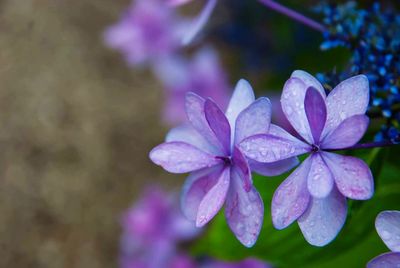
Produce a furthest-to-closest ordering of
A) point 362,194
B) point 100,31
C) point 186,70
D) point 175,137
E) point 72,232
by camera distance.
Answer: point 100,31
point 72,232
point 186,70
point 175,137
point 362,194

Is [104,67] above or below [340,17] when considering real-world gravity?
above

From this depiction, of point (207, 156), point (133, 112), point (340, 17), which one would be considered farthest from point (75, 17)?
point (207, 156)

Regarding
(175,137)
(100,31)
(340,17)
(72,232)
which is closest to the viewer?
(175,137)

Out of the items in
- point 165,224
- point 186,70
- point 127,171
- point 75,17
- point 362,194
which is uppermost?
point 75,17

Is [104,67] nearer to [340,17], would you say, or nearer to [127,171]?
[127,171]

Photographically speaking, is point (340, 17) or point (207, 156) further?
point (340, 17)

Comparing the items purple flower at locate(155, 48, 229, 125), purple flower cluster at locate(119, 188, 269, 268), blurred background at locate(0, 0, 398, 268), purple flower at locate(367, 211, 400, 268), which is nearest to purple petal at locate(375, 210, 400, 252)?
purple flower at locate(367, 211, 400, 268)

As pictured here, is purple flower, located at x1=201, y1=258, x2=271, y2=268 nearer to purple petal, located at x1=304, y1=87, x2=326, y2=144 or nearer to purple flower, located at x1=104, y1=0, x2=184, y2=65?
purple flower, located at x1=104, y1=0, x2=184, y2=65
